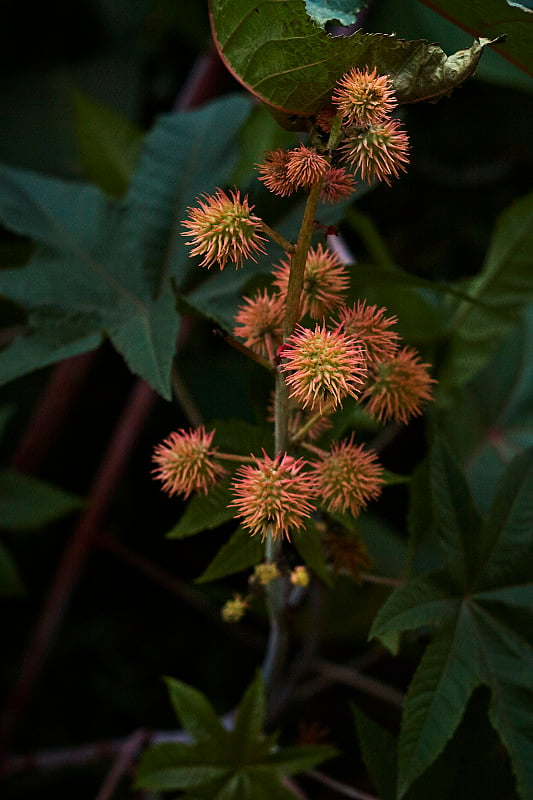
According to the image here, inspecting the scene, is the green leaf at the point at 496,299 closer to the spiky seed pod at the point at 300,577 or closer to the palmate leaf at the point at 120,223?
the palmate leaf at the point at 120,223

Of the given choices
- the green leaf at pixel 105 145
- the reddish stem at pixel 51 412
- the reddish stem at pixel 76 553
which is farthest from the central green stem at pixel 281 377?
the green leaf at pixel 105 145

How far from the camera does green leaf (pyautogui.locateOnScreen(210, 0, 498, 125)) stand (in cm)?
47

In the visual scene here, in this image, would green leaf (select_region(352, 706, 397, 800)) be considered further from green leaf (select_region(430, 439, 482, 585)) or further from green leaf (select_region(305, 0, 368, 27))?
green leaf (select_region(305, 0, 368, 27))

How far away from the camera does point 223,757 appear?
30.0 inches

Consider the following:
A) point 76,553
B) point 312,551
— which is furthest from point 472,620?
point 76,553

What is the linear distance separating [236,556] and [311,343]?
0.79 feet

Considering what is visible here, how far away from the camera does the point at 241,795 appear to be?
0.75 m

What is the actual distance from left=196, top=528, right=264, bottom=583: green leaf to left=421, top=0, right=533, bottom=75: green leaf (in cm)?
48

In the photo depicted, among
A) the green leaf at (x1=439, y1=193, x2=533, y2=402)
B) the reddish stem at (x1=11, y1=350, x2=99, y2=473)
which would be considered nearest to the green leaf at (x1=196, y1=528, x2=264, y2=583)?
the green leaf at (x1=439, y1=193, x2=533, y2=402)

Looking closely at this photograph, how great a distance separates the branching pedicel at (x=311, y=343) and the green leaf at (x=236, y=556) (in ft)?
0.04

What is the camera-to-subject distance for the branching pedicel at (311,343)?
1.55 ft

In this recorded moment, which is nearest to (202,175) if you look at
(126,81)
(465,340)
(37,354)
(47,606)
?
(37,354)

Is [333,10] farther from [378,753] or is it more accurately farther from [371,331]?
[378,753]

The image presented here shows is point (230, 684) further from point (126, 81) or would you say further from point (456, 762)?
point (126, 81)
